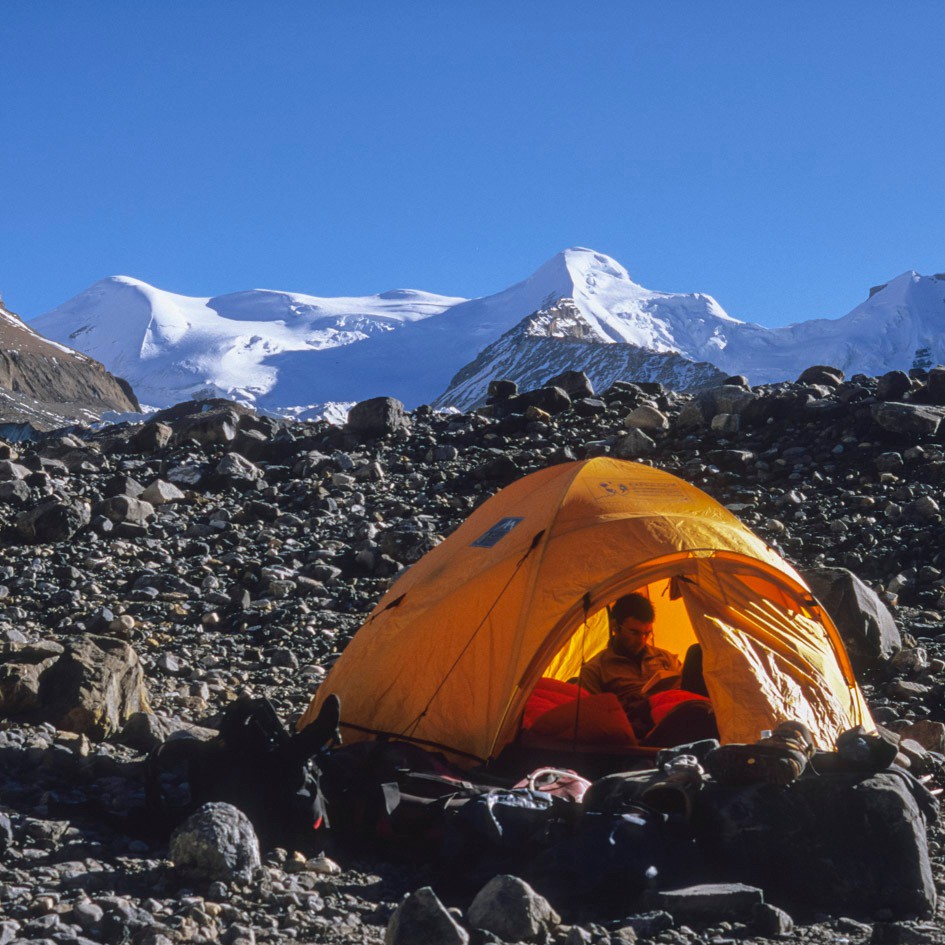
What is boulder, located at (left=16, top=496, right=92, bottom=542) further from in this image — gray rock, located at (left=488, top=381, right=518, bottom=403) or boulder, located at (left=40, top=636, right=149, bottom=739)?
gray rock, located at (left=488, top=381, right=518, bottom=403)

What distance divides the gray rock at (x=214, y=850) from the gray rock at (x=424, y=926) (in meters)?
0.99

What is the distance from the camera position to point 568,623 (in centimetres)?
730

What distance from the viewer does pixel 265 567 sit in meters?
12.6

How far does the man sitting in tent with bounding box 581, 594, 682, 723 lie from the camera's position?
8250 mm

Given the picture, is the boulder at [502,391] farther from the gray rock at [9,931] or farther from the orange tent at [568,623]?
the gray rock at [9,931]

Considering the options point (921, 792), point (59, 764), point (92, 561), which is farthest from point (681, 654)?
point (92, 561)

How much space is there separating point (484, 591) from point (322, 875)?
99.4 inches

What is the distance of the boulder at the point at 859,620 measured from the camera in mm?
9812

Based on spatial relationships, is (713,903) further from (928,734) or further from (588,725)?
(928,734)

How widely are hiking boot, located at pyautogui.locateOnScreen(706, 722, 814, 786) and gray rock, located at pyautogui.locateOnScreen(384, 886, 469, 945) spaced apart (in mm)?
1747

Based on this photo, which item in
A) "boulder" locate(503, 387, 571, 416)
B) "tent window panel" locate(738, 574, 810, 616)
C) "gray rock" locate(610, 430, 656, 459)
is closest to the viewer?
"tent window panel" locate(738, 574, 810, 616)

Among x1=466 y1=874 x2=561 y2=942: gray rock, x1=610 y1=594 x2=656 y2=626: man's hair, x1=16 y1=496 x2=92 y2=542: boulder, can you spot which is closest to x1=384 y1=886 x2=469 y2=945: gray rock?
x1=466 y1=874 x2=561 y2=942: gray rock

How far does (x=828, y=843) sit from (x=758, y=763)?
484mm

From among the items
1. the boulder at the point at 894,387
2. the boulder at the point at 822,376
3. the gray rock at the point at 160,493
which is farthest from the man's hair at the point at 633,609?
the boulder at the point at 822,376
